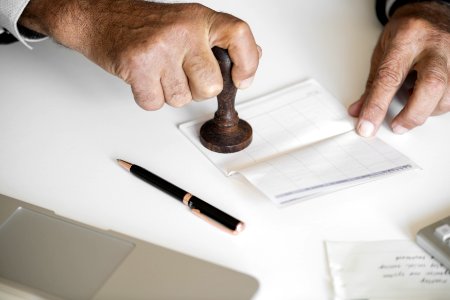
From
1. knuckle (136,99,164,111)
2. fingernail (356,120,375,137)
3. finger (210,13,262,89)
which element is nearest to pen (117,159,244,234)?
knuckle (136,99,164,111)

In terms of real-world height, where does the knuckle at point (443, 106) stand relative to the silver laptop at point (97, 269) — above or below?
above

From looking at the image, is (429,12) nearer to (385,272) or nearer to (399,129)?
(399,129)

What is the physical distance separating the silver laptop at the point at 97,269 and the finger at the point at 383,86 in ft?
1.42

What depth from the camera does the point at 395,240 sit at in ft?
2.76

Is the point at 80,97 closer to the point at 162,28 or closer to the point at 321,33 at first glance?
the point at 162,28

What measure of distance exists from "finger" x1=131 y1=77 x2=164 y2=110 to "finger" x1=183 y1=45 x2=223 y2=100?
0.06m

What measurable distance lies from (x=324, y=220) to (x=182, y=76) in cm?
35

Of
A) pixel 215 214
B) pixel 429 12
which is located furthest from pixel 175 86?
pixel 429 12

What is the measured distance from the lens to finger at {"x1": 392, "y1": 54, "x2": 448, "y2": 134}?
1.05m

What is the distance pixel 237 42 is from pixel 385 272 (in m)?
0.44

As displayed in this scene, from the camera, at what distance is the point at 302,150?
40.2 inches

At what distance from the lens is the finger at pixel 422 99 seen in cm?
105

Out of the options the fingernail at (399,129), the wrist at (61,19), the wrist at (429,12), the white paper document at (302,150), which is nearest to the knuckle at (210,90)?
the white paper document at (302,150)

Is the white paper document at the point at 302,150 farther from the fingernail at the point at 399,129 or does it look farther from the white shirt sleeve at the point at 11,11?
the white shirt sleeve at the point at 11,11
